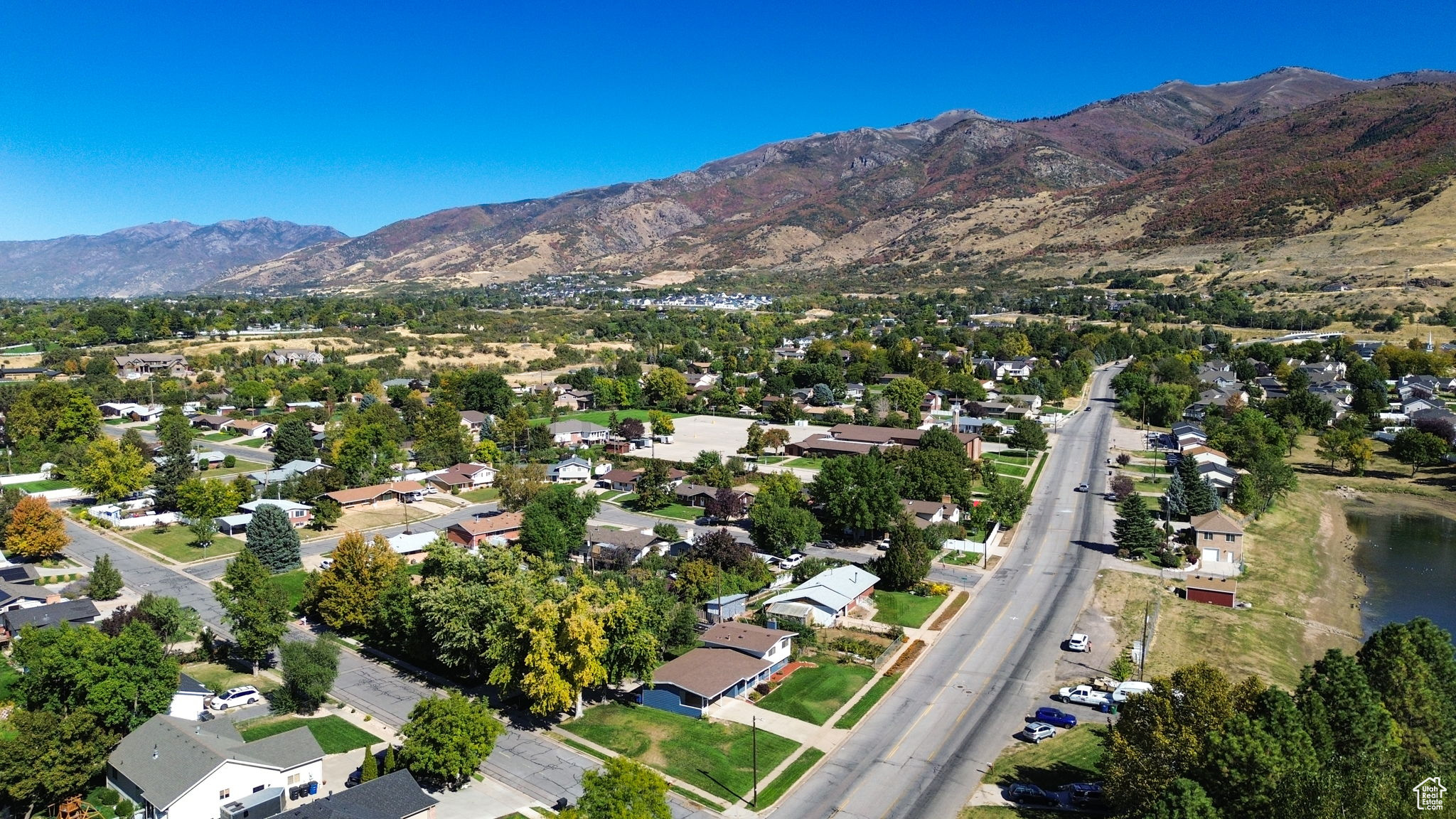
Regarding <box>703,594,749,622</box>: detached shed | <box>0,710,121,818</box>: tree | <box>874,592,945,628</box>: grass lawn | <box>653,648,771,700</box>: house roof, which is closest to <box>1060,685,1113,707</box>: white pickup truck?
<box>874,592,945,628</box>: grass lawn

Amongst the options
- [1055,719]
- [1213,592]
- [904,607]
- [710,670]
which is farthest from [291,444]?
[1213,592]

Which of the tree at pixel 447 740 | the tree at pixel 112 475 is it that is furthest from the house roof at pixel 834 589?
the tree at pixel 112 475

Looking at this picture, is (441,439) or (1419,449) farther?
(441,439)

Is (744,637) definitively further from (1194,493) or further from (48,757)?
(1194,493)

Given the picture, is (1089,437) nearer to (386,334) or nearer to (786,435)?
(786,435)

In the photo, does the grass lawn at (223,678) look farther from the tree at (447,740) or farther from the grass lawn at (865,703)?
the grass lawn at (865,703)

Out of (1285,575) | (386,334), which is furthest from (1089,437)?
(386,334)
